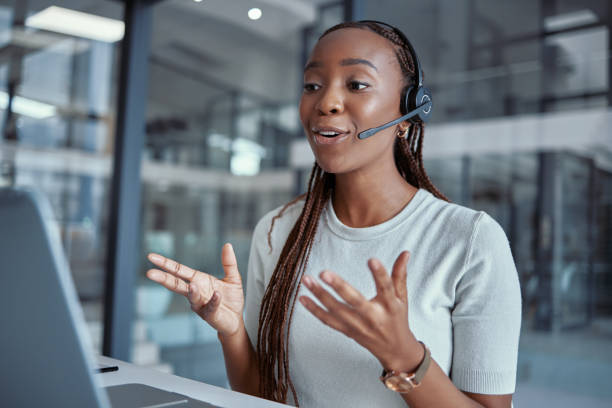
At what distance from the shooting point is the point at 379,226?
1.20 m

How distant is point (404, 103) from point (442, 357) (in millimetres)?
539

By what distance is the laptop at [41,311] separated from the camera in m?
0.49

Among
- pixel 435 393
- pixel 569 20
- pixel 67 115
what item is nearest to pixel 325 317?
pixel 435 393

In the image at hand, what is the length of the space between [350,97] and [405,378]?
587 mm

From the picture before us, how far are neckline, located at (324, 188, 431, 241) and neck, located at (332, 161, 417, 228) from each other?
0.07 ft

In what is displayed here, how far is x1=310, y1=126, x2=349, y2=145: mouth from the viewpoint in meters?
1.14

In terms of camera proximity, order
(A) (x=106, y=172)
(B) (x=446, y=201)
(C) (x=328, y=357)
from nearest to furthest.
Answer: (C) (x=328, y=357)
(B) (x=446, y=201)
(A) (x=106, y=172)

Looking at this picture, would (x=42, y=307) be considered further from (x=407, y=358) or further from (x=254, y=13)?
(x=254, y=13)

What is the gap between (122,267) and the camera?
2.89 meters

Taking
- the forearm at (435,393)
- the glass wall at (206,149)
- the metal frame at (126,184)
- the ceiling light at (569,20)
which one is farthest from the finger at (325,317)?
the glass wall at (206,149)

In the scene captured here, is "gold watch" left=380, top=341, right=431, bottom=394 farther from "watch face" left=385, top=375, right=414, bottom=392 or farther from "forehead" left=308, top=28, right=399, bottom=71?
"forehead" left=308, top=28, right=399, bottom=71

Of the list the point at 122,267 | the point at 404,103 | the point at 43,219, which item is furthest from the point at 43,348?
the point at 122,267

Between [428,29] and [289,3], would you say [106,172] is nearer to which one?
[289,3]

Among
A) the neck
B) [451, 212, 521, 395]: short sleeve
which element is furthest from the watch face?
the neck
